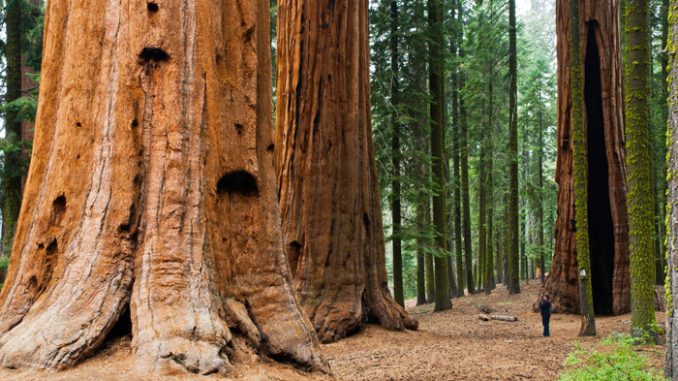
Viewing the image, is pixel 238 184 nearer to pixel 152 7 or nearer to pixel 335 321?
pixel 152 7

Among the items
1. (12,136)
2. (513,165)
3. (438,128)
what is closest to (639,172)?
(438,128)

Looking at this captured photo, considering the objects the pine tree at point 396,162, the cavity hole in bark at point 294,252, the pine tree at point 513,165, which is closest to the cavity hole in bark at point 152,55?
the cavity hole in bark at point 294,252

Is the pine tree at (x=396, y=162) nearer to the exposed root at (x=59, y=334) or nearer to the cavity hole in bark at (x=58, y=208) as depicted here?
the cavity hole in bark at (x=58, y=208)

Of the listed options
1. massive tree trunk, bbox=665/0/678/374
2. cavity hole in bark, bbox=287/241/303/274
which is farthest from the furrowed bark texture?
massive tree trunk, bbox=665/0/678/374

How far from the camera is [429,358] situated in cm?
902

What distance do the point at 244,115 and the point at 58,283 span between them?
219 cm

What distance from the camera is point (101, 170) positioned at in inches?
175

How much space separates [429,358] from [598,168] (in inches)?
415

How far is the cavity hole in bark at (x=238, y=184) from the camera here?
511 cm

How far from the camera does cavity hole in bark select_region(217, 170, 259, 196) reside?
511 cm

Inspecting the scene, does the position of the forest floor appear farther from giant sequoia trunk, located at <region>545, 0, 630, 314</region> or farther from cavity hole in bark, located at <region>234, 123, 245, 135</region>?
cavity hole in bark, located at <region>234, 123, 245, 135</region>

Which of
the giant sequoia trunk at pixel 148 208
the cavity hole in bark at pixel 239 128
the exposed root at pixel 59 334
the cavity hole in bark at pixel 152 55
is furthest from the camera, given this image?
the cavity hole in bark at pixel 239 128

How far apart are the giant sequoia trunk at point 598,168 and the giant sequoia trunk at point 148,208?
13027 millimetres

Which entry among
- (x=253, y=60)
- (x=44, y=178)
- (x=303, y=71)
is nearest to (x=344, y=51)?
(x=303, y=71)
